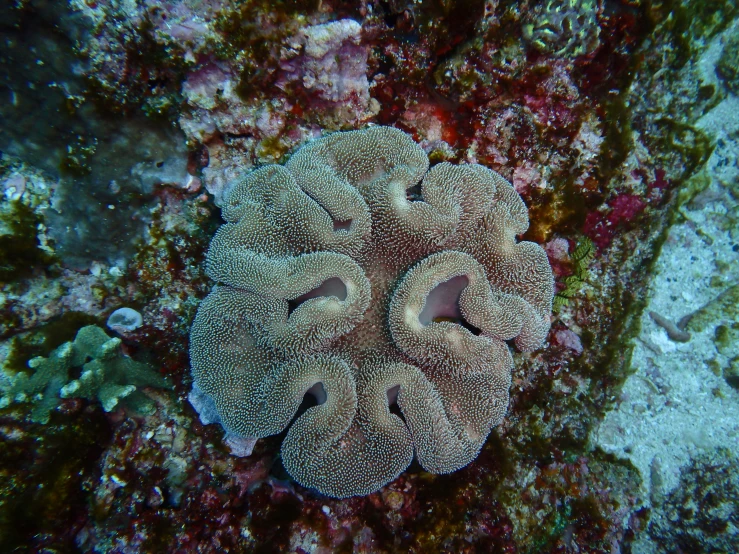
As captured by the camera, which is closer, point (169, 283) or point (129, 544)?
point (129, 544)

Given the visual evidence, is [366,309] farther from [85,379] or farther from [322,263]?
[85,379]

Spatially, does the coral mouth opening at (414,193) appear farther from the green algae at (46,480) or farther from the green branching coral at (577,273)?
the green algae at (46,480)

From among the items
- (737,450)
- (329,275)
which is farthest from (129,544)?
(737,450)

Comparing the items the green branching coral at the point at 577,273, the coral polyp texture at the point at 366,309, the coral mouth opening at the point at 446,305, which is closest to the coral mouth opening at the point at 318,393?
the coral polyp texture at the point at 366,309

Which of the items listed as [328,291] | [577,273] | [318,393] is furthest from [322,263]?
[577,273]

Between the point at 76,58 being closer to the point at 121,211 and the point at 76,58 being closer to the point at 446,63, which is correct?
the point at 121,211
